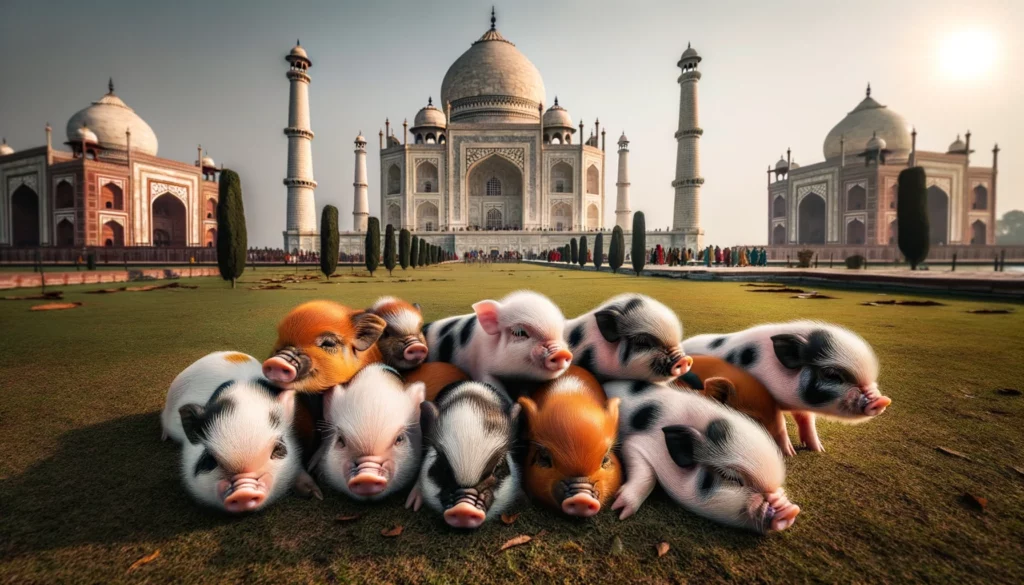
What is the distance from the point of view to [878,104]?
119ft

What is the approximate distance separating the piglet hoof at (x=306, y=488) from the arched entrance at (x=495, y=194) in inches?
1444

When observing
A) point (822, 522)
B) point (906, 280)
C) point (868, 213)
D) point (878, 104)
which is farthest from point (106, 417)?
point (878, 104)

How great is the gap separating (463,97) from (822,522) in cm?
4082

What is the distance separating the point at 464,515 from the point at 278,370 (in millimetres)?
672

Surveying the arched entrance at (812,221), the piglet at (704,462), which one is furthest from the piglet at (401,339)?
the arched entrance at (812,221)

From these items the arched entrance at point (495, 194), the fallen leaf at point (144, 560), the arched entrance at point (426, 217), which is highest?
the arched entrance at point (495, 194)

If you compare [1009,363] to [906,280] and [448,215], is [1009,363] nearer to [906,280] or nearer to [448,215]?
[906,280]

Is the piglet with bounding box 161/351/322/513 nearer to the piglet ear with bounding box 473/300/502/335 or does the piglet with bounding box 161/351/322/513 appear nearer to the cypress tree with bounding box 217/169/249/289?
the piglet ear with bounding box 473/300/502/335

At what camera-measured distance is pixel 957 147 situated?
35.0 meters

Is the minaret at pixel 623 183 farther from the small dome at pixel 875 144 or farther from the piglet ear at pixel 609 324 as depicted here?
the piglet ear at pixel 609 324

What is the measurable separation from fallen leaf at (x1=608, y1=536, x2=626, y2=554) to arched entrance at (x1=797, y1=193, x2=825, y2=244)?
138 ft

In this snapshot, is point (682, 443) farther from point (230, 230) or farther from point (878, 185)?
point (878, 185)

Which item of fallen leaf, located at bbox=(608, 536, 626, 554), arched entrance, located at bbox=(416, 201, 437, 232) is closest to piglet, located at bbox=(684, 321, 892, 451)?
fallen leaf, located at bbox=(608, 536, 626, 554)

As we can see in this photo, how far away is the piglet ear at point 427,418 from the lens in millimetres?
1365
